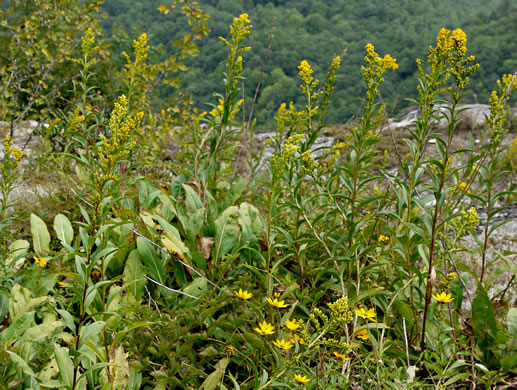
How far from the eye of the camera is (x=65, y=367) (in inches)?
A: 56.3

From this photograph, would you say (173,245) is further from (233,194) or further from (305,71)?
(305,71)

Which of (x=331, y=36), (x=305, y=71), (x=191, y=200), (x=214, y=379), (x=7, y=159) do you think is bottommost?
(x=214, y=379)

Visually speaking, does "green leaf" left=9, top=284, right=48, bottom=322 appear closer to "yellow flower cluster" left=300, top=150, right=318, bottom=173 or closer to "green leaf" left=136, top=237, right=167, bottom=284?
"green leaf" left=136, top=237, right=167, bottom=284

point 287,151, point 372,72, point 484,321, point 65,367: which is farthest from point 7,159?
point 484,321

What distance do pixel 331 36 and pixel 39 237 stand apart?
28.4 metres

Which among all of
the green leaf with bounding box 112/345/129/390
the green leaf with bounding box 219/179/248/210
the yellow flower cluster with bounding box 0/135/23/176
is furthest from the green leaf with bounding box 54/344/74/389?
the green leaf with bounding box 219/179/248/210

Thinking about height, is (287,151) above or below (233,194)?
above

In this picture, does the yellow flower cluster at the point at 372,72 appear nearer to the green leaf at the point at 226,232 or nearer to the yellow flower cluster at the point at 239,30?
the yellow flower cluster at the point at 239,30

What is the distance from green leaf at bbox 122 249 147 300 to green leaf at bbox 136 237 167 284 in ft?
0.11

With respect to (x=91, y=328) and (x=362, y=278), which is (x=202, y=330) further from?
(x=362, y=278)

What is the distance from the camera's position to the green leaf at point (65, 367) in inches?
55.8

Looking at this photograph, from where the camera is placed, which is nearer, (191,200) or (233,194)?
(191,200)

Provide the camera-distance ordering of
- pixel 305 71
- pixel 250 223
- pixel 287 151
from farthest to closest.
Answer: pixel 250 223 → pixel 305 71 → pixel 287 151

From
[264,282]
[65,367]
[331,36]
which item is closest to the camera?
[65,367]
